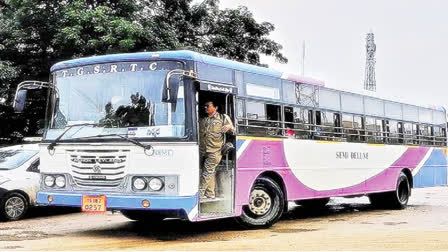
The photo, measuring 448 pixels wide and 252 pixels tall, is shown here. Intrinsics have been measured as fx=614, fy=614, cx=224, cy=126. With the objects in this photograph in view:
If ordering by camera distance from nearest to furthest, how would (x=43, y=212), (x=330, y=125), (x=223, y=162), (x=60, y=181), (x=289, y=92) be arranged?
1. (x=60, y=181)
2. (x=223, y=162)
3. (x=289, y=92)
4. (x=330, y=125)
5. (x=43, y=212)

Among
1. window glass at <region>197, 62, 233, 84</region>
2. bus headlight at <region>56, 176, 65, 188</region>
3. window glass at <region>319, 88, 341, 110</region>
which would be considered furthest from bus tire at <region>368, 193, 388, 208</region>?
bus headlight at <region>56, 176, 65, 188</region>

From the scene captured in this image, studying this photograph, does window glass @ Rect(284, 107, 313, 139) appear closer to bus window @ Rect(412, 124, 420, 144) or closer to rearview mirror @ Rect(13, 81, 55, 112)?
rearview mirror @ Rect(13, 81, 55, 112)

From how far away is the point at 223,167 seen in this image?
985 centimetres

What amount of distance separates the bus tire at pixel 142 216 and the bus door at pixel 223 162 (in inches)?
63.8

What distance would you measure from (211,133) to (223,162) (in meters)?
0.57

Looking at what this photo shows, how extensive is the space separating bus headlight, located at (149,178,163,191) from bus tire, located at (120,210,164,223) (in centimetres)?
220

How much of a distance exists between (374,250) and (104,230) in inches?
189

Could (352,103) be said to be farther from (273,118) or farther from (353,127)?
(273,118)

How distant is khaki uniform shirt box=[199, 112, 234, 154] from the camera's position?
9555 millimetres

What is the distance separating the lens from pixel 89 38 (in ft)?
61.6

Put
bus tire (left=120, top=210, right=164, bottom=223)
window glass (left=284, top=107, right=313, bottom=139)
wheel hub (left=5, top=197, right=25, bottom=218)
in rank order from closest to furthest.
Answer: bus tire (left=120, top=210, right=164, bottom=223) < window glass (left=284, top=107, right=313, bottom=139) < wheel hub (left=5, top=197, right=25, bottom=218)

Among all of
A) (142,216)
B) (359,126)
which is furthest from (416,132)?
(142,216)

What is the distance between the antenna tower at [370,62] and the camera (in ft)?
154

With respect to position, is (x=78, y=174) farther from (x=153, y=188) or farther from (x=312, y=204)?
(x=312, y=204)
